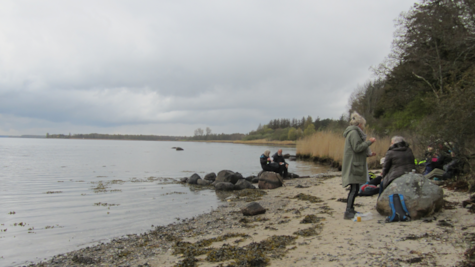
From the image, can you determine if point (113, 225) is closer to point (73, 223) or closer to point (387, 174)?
point (73, 223)

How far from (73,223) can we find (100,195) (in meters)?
4.44

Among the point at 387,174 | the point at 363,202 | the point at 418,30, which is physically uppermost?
the point at 418,30

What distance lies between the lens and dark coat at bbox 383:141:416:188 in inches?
243

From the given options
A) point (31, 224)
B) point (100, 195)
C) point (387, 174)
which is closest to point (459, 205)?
point (387, 174)

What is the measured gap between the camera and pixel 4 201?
11.1 meters

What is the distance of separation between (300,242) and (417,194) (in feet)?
7.76

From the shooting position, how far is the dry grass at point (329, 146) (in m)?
21.0

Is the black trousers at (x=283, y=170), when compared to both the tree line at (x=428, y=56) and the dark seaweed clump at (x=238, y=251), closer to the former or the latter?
the tree line at (x=428, y=56)

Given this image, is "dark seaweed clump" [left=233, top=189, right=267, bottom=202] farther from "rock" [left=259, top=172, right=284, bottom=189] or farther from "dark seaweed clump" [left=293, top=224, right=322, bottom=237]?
"dark seaweed clump" [left=293, top=224, right=322, bottom=237]

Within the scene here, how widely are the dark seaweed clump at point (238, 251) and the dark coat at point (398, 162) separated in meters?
2.62

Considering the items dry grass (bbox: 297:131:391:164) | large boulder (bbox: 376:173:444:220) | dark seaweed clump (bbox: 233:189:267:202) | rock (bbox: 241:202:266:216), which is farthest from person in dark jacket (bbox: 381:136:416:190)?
dry grass (bbox: 297:131:391:164)

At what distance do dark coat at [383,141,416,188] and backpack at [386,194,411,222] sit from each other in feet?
2.48

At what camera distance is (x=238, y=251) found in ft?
16.3

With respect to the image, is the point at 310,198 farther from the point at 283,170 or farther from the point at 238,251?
the point at 283,170
